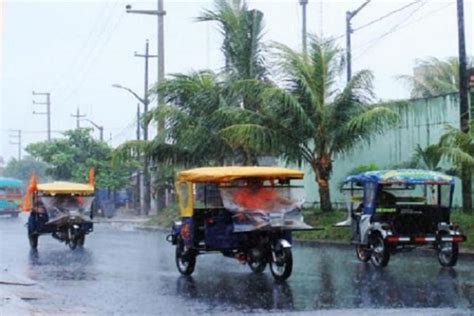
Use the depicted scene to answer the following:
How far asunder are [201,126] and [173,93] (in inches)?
93.3

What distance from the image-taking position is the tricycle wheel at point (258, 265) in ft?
53.3

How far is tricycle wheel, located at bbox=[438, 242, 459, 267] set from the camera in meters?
17.5

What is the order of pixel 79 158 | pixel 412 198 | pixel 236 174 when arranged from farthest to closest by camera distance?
pixel 79 158
pixel 412 198
pixel 236 174

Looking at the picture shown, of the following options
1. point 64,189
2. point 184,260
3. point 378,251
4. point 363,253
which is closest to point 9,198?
point 64,189

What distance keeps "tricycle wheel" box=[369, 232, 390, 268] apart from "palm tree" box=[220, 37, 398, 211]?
9.51 m

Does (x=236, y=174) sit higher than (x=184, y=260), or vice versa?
(x=236, y=174)

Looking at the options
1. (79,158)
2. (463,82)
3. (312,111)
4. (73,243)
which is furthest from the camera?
(79,158)

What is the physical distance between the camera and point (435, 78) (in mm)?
35812

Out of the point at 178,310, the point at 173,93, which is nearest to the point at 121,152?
the point at 173,93

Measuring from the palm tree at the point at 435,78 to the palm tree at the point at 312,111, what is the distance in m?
7.65

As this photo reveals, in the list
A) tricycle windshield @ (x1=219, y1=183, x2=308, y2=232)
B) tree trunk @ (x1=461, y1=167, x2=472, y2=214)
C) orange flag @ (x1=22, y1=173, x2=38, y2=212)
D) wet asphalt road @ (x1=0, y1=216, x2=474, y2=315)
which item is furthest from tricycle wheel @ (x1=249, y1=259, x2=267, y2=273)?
orange flag @ (x1=22, y1=173, x2=38, y2=212)

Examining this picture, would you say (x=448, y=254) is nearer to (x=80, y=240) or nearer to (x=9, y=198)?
(x=80, y=240)

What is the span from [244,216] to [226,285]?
1550 millimetres

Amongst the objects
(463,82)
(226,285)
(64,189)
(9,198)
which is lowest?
(226,285)
